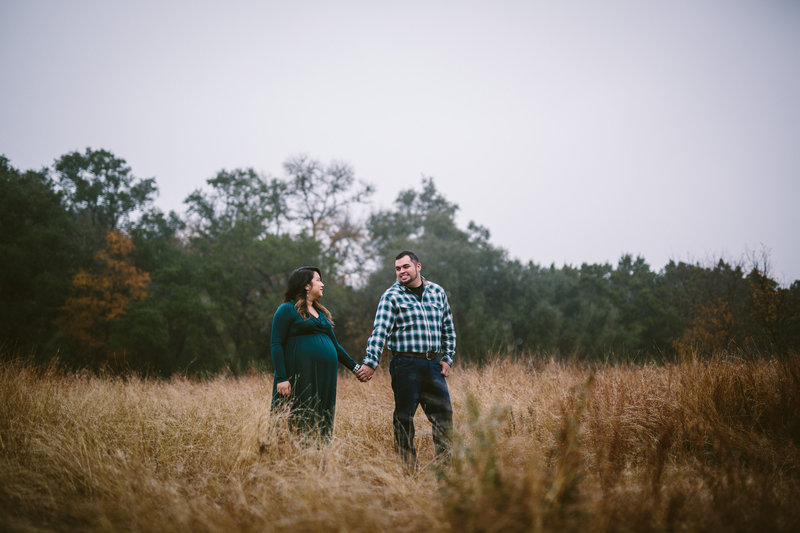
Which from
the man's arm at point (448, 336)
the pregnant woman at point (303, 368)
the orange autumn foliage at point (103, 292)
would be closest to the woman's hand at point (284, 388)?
the pregnant woman at point (303, 368)

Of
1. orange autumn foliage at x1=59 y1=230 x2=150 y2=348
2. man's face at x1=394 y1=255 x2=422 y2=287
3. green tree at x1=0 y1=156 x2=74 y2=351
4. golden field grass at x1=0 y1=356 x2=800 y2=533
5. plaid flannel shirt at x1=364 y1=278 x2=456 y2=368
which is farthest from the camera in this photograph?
orange autumn foliage at x1=59 y1=230 x2=150 y2=348

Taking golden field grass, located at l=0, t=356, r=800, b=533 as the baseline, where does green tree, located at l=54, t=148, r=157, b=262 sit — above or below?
above

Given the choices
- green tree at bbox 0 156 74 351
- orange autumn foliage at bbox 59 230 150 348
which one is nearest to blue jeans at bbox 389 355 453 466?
orange autumn foliage at bbox 59 230 150 348

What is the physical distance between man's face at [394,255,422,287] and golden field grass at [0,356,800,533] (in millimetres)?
1463

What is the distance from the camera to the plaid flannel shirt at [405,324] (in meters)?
3.76

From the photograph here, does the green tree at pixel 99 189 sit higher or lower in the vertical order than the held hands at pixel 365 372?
higher

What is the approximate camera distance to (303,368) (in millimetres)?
3873

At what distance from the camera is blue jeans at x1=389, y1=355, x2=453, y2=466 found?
141 inches

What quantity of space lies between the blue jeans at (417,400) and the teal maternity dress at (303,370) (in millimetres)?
641

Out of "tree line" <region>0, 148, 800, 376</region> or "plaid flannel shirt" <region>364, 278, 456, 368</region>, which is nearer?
"plaid flannel shirt" <region>364, 278, 456, 368</region>

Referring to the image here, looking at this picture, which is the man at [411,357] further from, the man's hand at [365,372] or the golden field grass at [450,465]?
the golden field grass at [450,465]

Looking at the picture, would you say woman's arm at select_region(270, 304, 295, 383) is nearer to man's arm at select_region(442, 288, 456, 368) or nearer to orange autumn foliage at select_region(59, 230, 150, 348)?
man's arm at select_region(442, 288, 456, 368)

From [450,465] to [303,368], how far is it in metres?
1.58

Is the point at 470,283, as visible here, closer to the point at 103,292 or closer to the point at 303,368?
the point at 103,292
